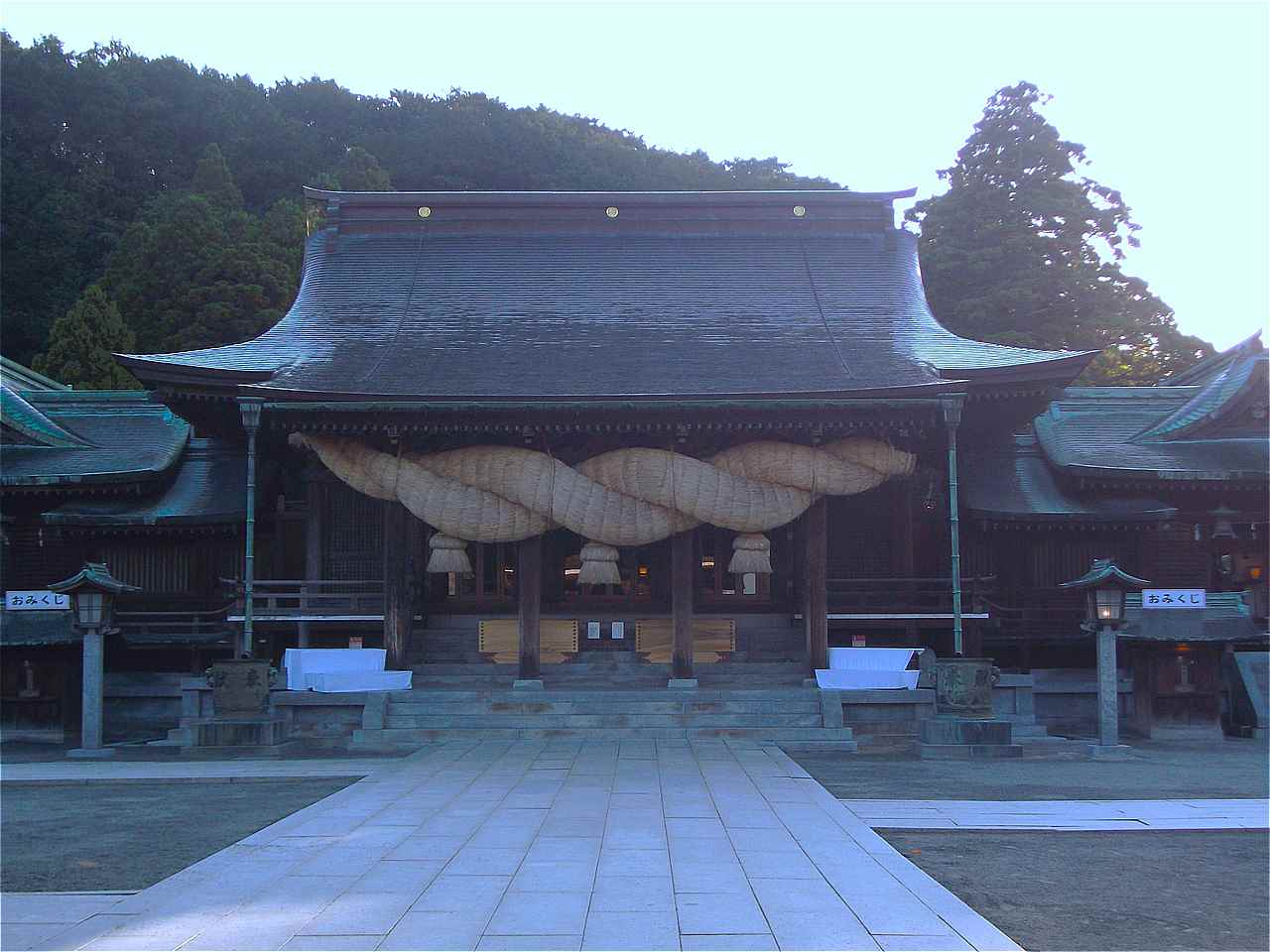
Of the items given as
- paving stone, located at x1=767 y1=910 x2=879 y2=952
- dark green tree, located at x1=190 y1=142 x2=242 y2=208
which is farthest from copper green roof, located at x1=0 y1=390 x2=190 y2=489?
dark green tree, located at x1=190 y1=142 x2=242 y2=208

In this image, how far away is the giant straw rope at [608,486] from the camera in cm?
1645

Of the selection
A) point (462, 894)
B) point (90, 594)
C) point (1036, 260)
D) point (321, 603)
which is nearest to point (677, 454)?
point (321, 603)

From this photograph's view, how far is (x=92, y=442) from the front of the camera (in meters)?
→ 20.3

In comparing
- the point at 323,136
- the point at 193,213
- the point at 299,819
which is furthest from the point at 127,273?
the point at 299,819

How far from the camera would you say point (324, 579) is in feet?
61.3

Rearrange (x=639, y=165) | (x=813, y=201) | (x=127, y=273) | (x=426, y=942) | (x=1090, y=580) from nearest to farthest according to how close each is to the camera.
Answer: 1. (x=426, y=942)
2. (x=1090, y=580)
3. (x=813, y=201)
4. (x=127, y=273)
5. (x=639, y=165)

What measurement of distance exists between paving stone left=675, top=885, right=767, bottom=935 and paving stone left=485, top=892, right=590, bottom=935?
63 centimetres

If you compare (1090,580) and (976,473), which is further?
(976,473)

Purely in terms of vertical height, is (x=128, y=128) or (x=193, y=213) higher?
(x=128, y=128)

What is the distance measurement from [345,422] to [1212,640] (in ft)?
44.1

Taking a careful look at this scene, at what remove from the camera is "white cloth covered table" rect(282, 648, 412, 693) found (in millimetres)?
16219

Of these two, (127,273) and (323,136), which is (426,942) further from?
(323,136)

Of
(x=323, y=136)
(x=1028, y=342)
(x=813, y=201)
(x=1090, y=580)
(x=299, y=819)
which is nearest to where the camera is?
(x=299, y=819)

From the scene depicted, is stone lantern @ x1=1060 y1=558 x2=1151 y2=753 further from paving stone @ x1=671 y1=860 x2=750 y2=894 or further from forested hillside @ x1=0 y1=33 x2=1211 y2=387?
forested hillside @ x1=0 y1=33 x2=1211 y2=387
